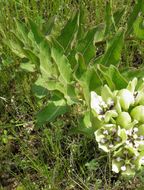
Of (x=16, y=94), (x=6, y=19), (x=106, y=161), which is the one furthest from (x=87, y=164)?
(x=6, y=19)

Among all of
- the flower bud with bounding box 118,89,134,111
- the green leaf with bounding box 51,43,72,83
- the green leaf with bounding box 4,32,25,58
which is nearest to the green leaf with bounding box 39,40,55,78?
the green leaf with bounding box 51,43,72,83

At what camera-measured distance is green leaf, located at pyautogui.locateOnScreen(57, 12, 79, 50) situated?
1.93 meters

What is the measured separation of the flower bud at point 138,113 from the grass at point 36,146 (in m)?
0.71

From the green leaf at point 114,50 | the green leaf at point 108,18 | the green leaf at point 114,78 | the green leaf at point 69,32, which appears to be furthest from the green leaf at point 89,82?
the green leaf at point 108,18

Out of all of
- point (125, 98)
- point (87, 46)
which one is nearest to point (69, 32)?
point (87, 46)

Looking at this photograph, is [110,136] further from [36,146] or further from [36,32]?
[36,146]

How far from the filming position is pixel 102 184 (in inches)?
89.5

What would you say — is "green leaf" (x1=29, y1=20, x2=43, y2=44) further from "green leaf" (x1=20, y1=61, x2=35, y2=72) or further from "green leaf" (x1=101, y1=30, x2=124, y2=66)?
"green leaf" (x1=101, y1=30, x2=124, y2=66)

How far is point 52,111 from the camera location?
6.35 ft

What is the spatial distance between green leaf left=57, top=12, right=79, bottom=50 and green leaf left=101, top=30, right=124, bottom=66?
21cm

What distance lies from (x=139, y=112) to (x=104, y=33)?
0.67 m

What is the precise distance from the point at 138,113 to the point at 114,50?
1.28 ft

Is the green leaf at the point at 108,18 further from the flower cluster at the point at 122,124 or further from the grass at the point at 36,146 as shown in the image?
the flower cluster at the point at 122,124

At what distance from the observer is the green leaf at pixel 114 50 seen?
1.74m
